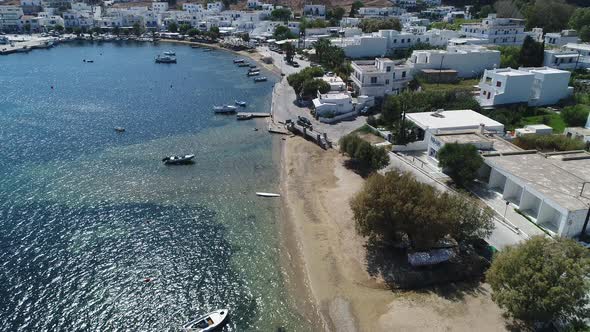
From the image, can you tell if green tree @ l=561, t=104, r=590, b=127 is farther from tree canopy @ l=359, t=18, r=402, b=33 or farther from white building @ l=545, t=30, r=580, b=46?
tree canopy @ l=359, t=18, r=402, b=33

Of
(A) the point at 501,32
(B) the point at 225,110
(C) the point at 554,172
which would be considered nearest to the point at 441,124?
(C) the point at 554,172

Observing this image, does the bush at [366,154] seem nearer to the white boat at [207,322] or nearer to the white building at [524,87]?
the white boat at [207,322]

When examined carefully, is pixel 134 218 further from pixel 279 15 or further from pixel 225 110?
pixel 279 15

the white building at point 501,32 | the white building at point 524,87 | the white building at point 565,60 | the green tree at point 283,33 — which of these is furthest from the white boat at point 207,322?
the green tree at point 283,33

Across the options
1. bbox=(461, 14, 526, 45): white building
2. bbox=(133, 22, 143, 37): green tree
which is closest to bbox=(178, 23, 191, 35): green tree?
bbox=(133, 22, 143, 37): green tree

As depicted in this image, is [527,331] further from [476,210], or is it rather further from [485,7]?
[485,7]

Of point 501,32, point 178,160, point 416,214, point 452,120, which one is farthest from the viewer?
point 501,32
